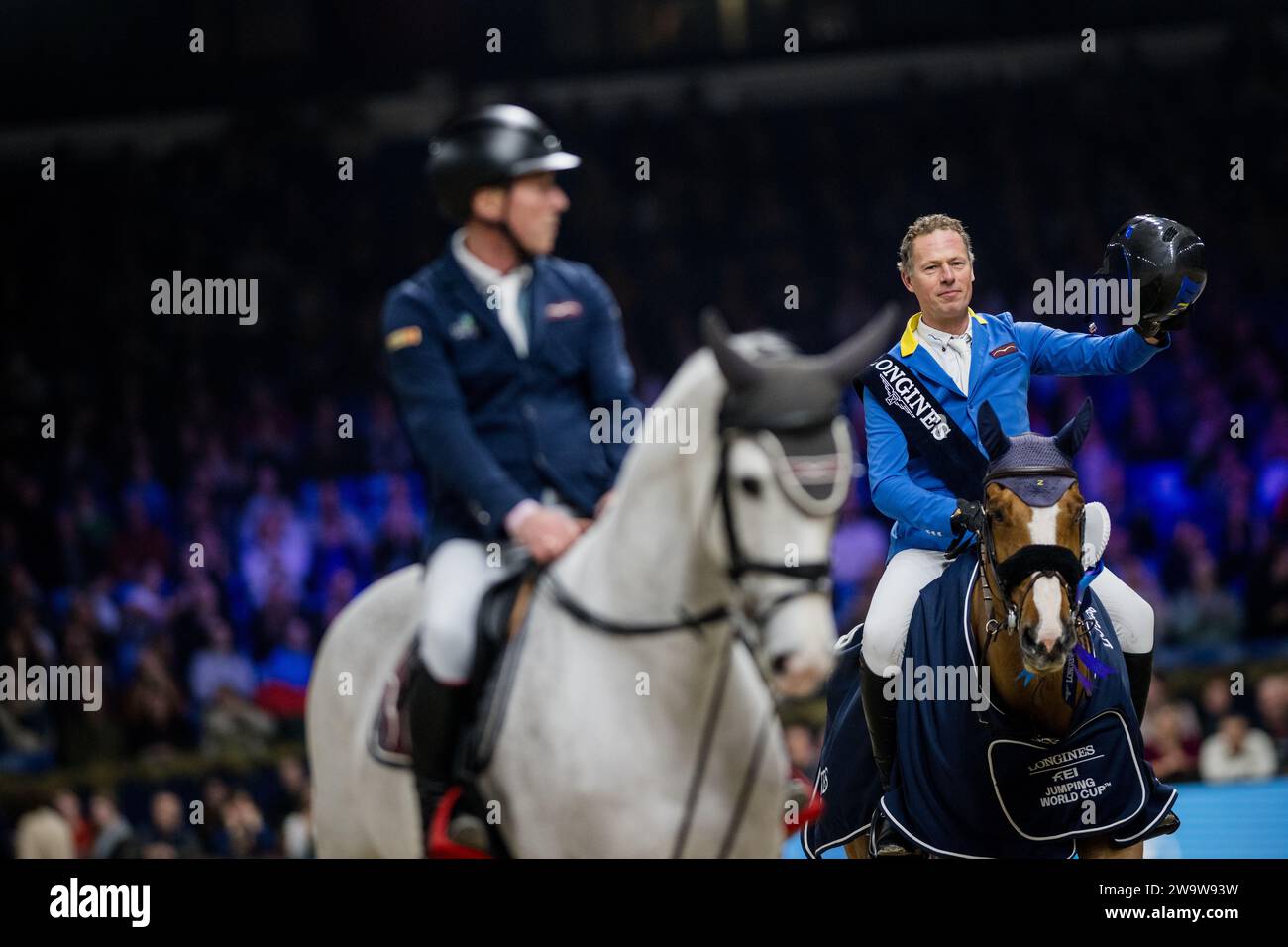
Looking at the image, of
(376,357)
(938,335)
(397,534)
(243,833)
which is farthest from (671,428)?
(376,357)

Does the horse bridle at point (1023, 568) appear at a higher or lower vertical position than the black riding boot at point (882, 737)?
higher

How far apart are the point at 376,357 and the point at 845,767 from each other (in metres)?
4.88

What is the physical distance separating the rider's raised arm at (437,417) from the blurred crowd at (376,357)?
2520 millimetres

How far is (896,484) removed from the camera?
3.16 metres

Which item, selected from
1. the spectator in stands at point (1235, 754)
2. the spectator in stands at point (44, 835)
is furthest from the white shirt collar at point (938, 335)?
the spectator in stands at point (44, 835)

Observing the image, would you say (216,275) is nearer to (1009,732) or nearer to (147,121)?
(147,121)

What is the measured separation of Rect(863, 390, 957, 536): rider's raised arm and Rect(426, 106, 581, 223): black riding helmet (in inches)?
36.0

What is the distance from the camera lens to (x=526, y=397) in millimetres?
3639

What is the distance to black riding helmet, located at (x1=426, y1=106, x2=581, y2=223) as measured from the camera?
3.61m

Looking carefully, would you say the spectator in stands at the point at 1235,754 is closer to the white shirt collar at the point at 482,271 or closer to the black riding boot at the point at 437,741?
the black riding boot at the point at 437,741

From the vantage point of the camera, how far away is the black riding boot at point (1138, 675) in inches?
125

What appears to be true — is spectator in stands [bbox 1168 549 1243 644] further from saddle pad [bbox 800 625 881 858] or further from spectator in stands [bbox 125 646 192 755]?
spectator in stands [bbox 125 646 192 755]

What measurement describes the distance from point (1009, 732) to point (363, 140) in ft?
18.0
